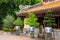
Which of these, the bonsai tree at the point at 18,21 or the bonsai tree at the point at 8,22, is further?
the bonsai tree at the point at 8,22

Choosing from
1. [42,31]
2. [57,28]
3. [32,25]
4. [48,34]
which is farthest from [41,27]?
[48,34]

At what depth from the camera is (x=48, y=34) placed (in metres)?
16.1

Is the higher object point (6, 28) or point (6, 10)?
point (6, 10)

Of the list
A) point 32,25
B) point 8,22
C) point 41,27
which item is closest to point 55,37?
point 32,25

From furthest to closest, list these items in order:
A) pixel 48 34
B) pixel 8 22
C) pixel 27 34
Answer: pixel 8 22
pixel 27 34
pixel 48 34

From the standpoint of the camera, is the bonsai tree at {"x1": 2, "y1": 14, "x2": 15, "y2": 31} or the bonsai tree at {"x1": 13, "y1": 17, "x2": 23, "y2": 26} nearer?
the bonsai tree at {"x1": 13, "y1": 17, "x2": 23, "y2": 26}

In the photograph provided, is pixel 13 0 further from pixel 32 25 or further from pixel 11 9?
pixel 32 25

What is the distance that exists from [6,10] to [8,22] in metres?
7.89

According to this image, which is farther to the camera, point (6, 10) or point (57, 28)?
point (6, 10)

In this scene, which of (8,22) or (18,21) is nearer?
(18,21)

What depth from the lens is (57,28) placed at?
17.6 metres

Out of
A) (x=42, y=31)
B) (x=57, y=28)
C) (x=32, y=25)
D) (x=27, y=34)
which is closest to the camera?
(x=57, y=28)

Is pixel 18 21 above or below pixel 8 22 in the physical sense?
above

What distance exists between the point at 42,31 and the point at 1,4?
14664 mm
